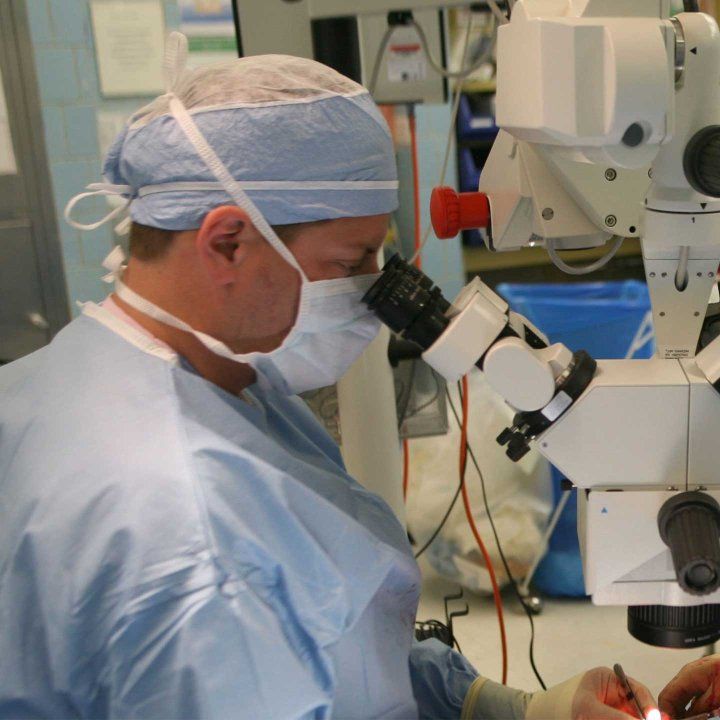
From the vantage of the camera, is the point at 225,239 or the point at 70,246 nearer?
the point at 225,239

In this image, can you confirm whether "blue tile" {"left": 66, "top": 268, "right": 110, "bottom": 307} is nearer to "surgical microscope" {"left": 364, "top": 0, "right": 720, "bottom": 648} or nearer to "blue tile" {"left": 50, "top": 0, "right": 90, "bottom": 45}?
"blue tile" {"left": 50, "top": 0, "right": 90, "bottom": 45}

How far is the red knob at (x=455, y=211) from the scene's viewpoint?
2.86 ft

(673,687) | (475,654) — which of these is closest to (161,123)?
(673,687)

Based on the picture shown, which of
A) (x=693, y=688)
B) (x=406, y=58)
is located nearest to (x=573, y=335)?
(x=406, y=58)

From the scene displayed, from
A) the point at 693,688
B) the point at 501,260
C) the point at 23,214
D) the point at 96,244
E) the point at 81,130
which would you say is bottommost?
the point at 501,260

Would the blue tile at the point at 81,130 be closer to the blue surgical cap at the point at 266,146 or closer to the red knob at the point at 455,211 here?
the blue surgical cap at the point at 266,146

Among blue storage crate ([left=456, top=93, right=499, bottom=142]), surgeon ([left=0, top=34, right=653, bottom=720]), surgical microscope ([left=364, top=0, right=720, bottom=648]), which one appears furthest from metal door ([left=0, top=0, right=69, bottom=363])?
blue storage crate ([left=456, top=93, right=499, bottom=142])

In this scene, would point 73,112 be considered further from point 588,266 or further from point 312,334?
point 588,266

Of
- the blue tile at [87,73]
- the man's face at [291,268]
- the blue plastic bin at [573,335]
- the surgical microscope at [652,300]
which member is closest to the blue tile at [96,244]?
the blue tile at [87,73]

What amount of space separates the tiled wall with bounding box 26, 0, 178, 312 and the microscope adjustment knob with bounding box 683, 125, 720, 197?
201cm

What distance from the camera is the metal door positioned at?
7.51ft

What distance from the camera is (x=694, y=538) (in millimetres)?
677

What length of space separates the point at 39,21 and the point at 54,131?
30 cm

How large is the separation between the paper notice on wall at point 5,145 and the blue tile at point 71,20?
0.22 m
